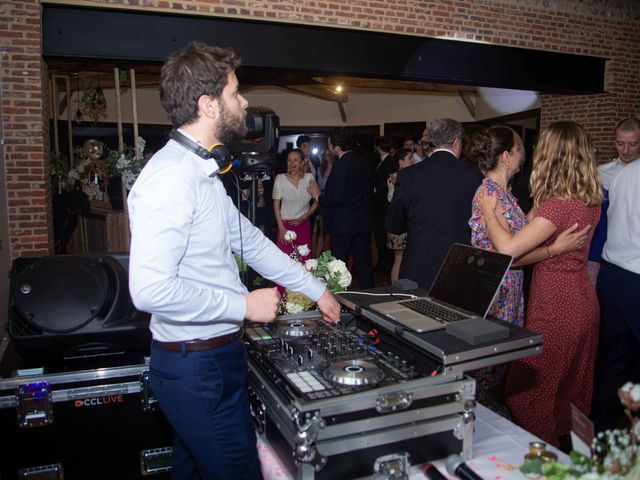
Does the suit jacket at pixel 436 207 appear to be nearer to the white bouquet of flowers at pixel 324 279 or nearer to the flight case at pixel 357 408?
the white bouquet of flowers at pixel 324 279

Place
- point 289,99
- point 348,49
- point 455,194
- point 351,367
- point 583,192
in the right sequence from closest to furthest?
point 351,367, point 583,192, point 455,194, point 348,49, point 289,99

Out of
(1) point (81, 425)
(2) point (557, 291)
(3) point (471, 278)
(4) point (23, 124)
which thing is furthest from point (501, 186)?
(4) point (23, 124)

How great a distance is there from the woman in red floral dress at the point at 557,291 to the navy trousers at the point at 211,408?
1.34 m

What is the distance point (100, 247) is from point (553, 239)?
5667mm

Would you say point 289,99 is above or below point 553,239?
above

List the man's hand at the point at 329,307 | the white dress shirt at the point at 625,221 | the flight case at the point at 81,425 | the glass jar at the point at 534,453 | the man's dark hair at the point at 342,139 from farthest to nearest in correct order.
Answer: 1. the man's dark hair at the point at 342,139
2. the white dress shirt at the point at 625,221
3. the flight case at the point at 81,425
4. the man's hand at the point at 329,307
5. the glass jar at the point at 534,453

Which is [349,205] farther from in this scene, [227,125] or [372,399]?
[372,399]

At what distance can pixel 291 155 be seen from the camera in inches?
233

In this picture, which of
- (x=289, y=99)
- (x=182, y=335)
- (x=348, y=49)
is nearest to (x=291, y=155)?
(x=348, y=49)

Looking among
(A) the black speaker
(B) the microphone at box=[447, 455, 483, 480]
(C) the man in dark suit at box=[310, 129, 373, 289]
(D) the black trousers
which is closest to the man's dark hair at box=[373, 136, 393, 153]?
(C) the man in dark suit at box=[310, 129, 373, 289]

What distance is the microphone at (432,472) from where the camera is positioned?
124cm

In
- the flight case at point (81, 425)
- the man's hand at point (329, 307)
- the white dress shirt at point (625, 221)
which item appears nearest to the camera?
the man's hand at point (329, 307)

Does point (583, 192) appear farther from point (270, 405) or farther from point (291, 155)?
point (291, 155)

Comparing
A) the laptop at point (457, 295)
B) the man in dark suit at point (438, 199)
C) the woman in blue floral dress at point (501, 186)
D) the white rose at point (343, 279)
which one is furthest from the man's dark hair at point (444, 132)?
the laptop at point (457, 295)
